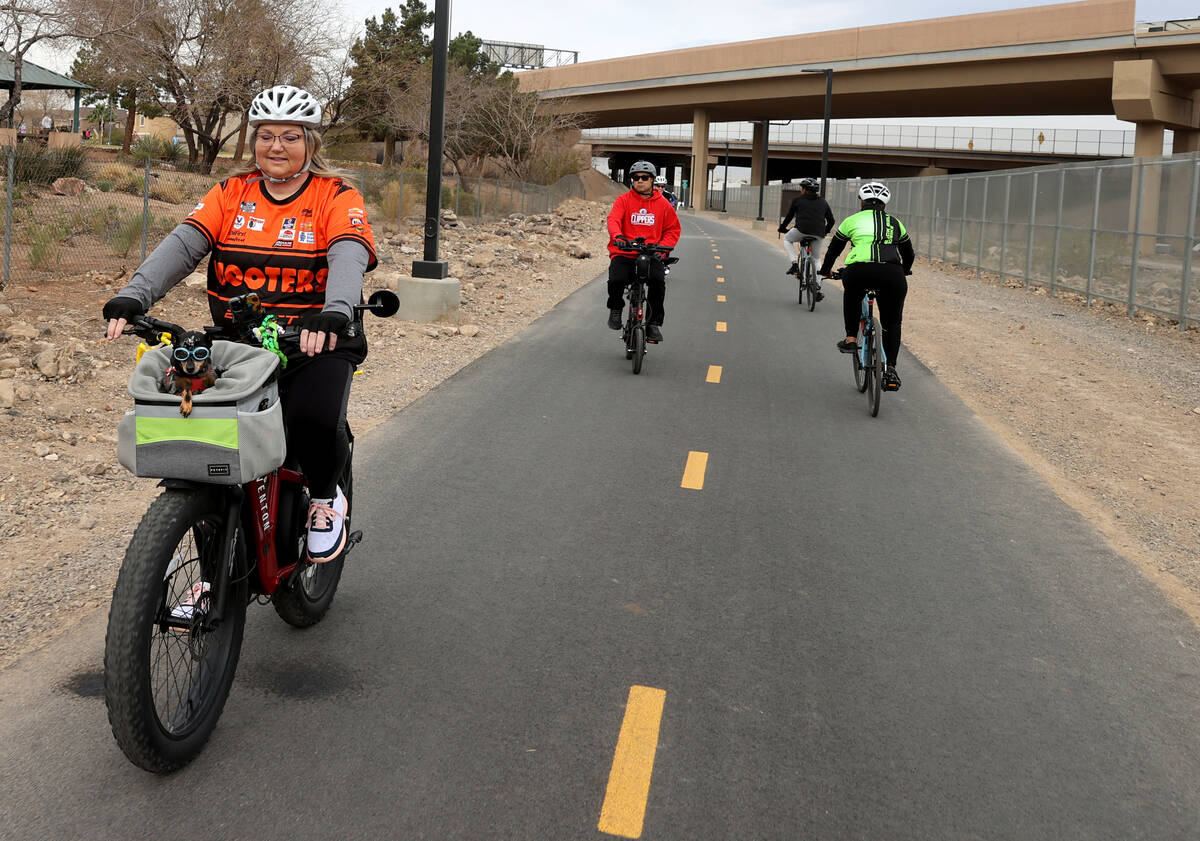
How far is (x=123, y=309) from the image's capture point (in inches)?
148

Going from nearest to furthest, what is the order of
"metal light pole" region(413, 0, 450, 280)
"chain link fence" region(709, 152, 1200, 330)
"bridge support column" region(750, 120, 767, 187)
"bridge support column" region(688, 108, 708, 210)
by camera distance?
"metal light pole" region(413, 0, 450, 280) → "chain link fence" region(709, 152, 1200, 330) → "bridge support column" region(688, 108, 708, 210) → "bridge support column" region(750, 120, 767, 187)

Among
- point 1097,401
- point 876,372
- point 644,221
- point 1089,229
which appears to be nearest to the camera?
point 876,372

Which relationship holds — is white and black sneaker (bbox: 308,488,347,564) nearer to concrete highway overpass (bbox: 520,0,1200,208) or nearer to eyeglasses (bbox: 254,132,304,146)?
eyeglasses (bbox: 254,132,304,146)

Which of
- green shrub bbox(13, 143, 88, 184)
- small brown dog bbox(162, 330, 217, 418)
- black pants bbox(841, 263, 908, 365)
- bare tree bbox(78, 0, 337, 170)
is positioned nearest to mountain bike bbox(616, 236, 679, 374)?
black pants bbox(841, 263, 908, 365)

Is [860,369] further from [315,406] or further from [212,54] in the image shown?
[212,54]


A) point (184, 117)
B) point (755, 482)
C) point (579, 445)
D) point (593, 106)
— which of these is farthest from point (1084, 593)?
point (593, 106)

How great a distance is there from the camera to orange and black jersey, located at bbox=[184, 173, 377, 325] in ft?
13.8

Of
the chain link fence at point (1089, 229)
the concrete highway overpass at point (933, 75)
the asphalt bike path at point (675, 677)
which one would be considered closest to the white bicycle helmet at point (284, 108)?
the asphalt bike path at point (675, 677)

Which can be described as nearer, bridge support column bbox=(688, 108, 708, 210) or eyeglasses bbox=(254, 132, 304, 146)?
eyeglasses bbox=(254, 132, 304, 146)

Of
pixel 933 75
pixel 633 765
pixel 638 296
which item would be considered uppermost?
pixel 933 75

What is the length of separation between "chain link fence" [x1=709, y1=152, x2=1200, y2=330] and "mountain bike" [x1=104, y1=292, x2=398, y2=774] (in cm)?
1654

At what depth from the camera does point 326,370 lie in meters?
4.19

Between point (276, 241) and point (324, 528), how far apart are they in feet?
3.56

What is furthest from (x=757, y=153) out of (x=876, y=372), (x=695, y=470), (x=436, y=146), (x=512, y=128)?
(x=695, y=470)
